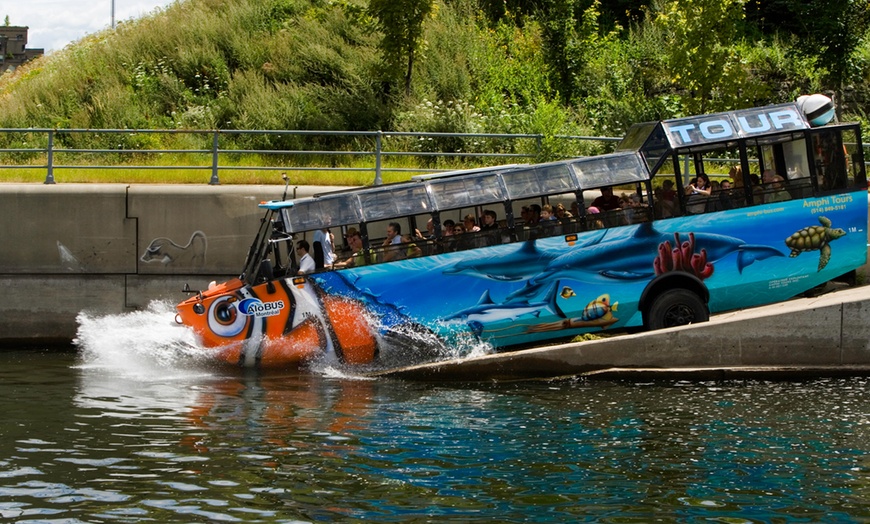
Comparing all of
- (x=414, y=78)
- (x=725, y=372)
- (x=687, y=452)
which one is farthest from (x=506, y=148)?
(x=687, y=452)

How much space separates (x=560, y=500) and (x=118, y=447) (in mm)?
5157

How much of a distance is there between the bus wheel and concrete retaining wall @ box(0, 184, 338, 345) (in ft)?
25.3

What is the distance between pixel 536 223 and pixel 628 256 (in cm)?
150

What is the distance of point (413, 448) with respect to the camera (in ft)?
40.4

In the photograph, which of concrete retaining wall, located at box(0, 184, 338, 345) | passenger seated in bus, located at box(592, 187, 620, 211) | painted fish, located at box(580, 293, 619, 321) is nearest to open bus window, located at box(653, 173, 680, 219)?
passenger seated in bus, located at box(592, 187, 620, 211)

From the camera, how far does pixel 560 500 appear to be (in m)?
10.3

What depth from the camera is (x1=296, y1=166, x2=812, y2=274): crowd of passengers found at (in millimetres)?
16516

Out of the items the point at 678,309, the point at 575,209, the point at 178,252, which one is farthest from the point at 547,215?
the point at 178,252

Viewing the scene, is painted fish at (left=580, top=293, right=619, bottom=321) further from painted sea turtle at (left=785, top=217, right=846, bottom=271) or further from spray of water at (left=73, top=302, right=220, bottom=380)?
spray of water at (left=73, top=302, right=220, bottom=380)

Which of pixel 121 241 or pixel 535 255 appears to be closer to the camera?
pixel 535 255

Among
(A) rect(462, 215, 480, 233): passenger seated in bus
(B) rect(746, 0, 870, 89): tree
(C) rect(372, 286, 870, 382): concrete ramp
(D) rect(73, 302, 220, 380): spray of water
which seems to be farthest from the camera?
(B) rect(746, 0, 870, 89): tree

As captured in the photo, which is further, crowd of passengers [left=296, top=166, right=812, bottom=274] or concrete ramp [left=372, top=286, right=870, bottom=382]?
crowd of passengers [left=296, top=166, right=812, bottom=274]

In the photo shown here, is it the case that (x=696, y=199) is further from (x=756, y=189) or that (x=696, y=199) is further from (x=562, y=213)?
(x=562, y=213)

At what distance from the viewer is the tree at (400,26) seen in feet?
85.2
